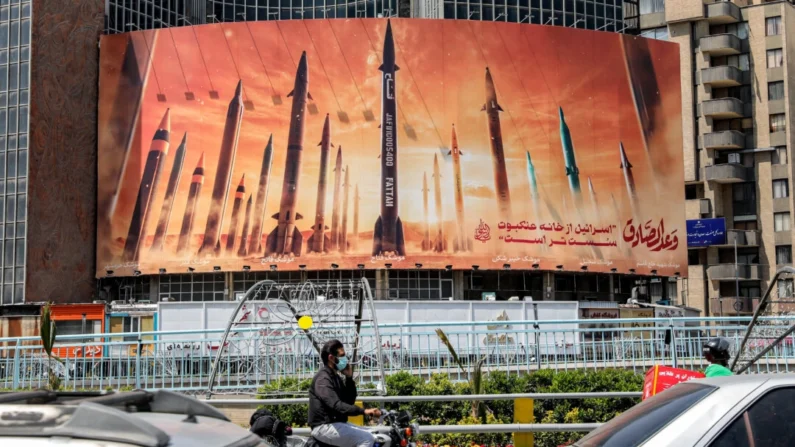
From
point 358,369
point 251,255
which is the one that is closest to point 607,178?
point 251,255

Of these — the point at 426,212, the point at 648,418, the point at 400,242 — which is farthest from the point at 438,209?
the point at 648,418

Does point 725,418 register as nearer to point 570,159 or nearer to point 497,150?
point 497,150

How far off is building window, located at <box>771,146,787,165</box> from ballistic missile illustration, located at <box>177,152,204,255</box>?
29731 millimetres

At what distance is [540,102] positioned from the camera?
1766 inches

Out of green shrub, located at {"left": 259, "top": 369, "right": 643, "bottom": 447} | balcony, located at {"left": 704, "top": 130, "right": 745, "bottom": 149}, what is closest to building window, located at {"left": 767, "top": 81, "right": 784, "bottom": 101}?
balcony, located at {"left": 704, "top": 130, "right": 745, "bottom": 149}

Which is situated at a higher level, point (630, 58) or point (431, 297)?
point (630, 58)

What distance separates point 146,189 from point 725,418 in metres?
40.9

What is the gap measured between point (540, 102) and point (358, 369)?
28861mm

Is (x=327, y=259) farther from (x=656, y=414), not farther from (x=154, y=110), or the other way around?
(x=656, y=414)

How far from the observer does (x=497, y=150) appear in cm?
4400

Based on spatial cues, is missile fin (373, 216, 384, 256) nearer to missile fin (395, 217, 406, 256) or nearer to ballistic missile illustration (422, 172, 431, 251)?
missile fin (395, 217, 406, 256)

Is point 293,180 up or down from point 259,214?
up

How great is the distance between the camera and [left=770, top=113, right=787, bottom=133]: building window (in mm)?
55647

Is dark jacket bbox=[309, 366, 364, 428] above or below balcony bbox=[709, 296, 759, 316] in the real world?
below
